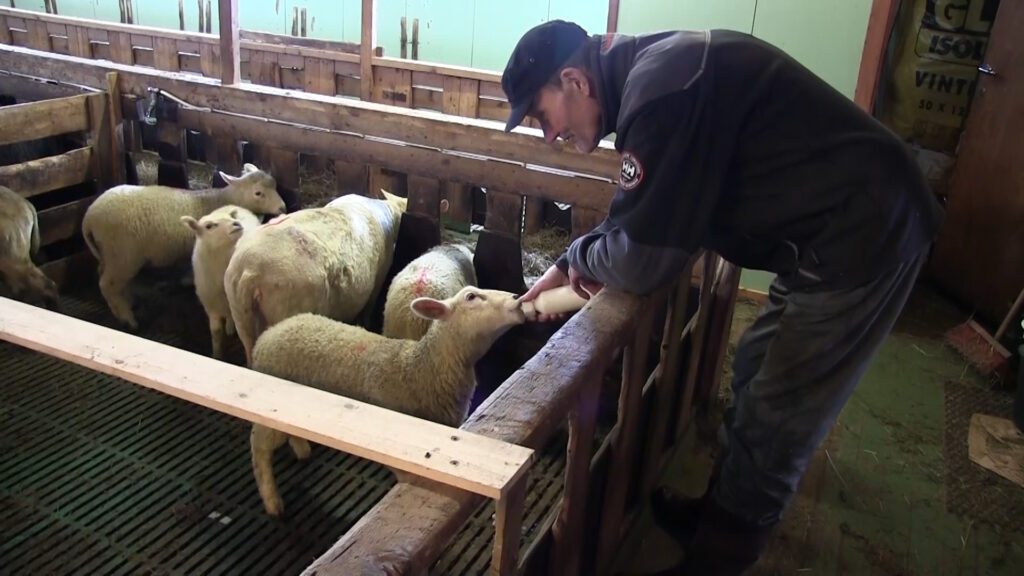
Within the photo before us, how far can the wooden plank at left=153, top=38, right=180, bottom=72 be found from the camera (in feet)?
29.3

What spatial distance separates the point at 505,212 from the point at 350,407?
2.37 m

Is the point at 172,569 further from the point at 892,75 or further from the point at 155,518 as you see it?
the point at 892,75

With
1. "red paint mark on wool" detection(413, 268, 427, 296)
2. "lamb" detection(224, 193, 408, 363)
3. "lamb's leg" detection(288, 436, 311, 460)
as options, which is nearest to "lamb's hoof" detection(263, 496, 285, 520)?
"lamb's leg" detection(288, 436, 311, 460)

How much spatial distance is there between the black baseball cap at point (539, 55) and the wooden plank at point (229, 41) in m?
3.24

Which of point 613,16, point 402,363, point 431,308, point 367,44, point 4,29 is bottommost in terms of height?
point 402,363

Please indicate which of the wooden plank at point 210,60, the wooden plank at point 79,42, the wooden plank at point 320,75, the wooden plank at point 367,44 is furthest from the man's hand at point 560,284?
the wooden plank at point 79,42

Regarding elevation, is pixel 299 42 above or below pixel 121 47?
above

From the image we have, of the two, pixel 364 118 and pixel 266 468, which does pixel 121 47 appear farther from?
pixel 266 468

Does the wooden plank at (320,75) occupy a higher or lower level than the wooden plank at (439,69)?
lower

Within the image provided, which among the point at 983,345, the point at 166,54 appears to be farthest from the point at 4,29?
the point at 983,345

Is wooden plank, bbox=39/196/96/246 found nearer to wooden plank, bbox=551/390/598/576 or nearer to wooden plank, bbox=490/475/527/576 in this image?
wooden plank, bbox=551/390/598/576

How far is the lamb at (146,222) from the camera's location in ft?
14.1

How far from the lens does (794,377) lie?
215cm

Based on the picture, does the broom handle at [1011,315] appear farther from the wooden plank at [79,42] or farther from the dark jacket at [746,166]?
the wooden plank at [79,42]
